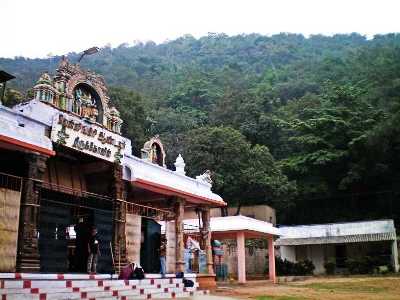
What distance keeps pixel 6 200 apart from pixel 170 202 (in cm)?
766

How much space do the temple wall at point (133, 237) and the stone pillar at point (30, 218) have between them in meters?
3.87

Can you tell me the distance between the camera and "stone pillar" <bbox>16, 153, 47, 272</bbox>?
464 inches

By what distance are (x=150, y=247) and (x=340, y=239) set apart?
63.0ft

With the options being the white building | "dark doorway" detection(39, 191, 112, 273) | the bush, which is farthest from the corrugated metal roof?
"dark doorway" detection(39, 191, 112, 273)

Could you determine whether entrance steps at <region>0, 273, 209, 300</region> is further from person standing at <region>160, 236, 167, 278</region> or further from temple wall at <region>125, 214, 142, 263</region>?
temple wall at <region>125, 214, 142, 263</region>

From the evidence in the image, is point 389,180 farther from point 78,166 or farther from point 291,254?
point 78,166

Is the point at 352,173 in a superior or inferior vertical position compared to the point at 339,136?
inferior

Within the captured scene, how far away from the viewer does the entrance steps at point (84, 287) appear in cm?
1020

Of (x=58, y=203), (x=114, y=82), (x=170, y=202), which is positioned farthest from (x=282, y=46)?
(x=58, y=203)

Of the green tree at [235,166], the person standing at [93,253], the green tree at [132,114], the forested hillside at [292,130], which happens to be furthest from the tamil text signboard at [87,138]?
the green tree at [132,114]

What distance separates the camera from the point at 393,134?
34.3 m

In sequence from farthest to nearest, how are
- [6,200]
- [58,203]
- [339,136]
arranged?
1. [339,136]
2. [58,203]
3. [6,200]

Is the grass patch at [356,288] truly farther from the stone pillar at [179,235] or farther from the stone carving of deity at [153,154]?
the stone carving of deity at [153,154]

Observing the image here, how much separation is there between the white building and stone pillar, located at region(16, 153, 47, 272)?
21495 mm
